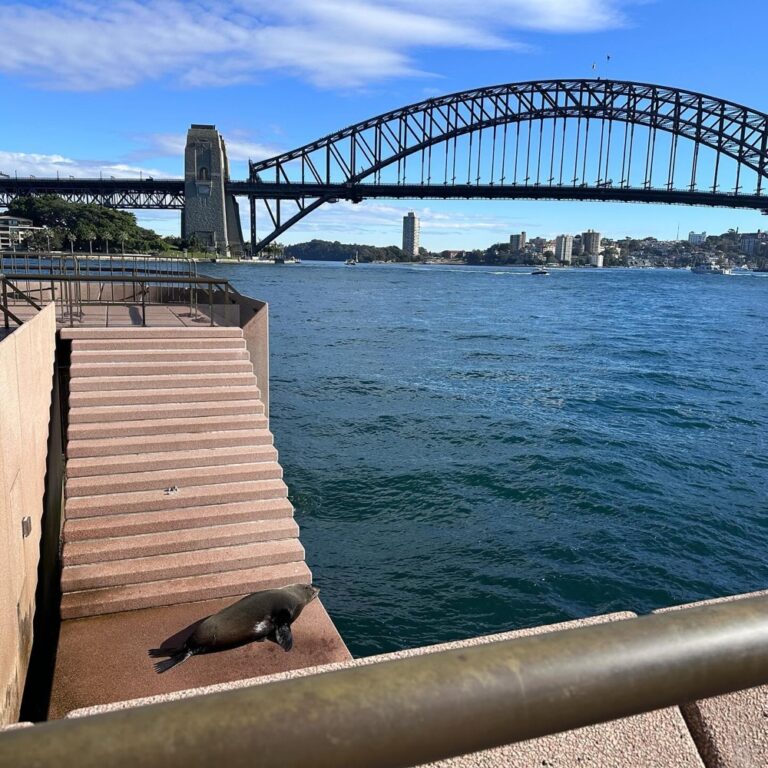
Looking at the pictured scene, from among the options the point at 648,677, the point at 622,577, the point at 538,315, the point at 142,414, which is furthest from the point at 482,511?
the point at 538,315

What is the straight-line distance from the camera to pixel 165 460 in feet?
25.7

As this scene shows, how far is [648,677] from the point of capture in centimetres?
90

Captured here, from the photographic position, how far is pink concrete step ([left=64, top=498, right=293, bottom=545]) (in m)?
6.97

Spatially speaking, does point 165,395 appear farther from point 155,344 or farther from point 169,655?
point 169,655

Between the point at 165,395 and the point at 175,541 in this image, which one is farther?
the point at 165,395

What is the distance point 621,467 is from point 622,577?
5.23 m

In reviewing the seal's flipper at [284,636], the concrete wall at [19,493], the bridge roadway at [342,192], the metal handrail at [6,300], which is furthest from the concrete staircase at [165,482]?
the bridge roadway at [342,192]

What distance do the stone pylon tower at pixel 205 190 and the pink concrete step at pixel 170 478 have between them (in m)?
102

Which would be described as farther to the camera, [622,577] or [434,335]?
[434,335]

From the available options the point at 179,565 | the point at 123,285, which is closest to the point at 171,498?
the point at 179,565

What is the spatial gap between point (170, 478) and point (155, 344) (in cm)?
266

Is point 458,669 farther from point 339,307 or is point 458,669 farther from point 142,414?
point 339,307

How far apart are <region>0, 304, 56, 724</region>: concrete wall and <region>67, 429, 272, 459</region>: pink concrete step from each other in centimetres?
46

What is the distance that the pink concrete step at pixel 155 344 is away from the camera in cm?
923
